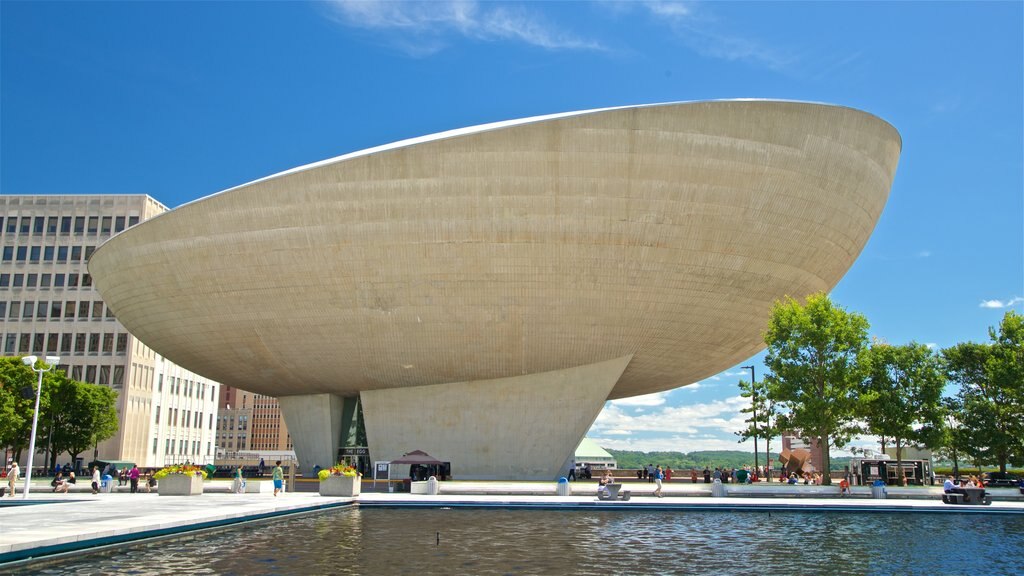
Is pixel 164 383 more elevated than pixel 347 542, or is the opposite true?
pixel 164 383

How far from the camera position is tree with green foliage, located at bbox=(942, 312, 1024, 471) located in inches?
1240

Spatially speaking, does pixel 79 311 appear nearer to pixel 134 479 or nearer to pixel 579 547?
pixel 134 479

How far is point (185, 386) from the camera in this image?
8275 cm

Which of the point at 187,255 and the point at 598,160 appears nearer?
the point at 598,160

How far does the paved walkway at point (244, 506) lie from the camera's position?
43.0 ft

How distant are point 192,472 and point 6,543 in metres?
14.9

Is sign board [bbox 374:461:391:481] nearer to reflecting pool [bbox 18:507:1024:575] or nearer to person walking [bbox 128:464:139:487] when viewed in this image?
person walking [bbox 128:464:139:487]

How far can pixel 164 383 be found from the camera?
78.4 metres

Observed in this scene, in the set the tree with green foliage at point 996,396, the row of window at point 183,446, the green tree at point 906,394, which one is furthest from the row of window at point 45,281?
the tree with green foliage at point 996,396

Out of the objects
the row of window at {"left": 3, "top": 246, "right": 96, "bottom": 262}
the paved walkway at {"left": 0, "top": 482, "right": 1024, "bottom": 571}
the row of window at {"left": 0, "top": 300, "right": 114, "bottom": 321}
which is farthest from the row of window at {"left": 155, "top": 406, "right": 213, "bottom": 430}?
the paved walkway at {"left": 0, "top": 482, "right": 1024, "bottom": 571}

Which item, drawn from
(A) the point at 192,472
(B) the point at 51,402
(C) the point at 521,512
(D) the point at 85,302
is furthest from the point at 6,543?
(D) the point at 85,302

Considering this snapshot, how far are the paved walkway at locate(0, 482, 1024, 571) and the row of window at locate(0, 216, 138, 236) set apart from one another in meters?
52.0

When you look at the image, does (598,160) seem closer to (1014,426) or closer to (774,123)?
(774,123)

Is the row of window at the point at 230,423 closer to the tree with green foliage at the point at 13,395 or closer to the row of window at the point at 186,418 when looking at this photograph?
the row of window at the point at 186,418
